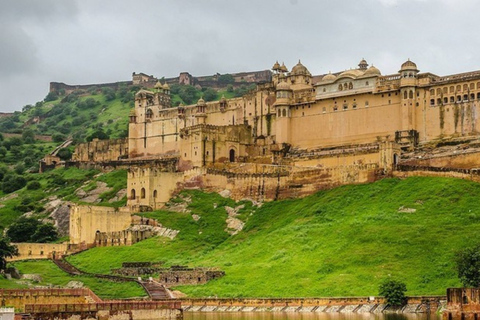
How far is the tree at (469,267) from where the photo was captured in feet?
189

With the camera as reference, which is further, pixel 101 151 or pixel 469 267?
pixel 101 151

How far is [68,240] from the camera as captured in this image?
320ft

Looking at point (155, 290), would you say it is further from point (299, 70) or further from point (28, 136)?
point (28, 136)

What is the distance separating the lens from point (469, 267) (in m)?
58.5

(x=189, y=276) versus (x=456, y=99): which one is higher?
(x=456, y=99)

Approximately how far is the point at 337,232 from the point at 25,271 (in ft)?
82.7

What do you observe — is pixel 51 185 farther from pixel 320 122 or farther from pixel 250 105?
pixel 320 122

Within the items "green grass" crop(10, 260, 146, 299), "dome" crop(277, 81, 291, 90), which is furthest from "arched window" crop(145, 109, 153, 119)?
"green grass" crop(10, 260, 146, 299)

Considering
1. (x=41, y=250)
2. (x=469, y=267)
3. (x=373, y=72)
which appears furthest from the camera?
(x=373, y=72)

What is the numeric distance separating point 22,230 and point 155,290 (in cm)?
3100

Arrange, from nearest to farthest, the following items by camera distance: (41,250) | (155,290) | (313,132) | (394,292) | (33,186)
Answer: (394,292)
(155,290)
(41,250)
(313,132)
(33,186)

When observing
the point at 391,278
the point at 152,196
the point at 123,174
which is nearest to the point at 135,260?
the point at 152,196

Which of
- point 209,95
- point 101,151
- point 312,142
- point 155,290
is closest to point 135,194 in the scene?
point 312,142

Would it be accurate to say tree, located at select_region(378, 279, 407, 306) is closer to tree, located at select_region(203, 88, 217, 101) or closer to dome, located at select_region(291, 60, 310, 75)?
dome, located at select_region(291, 60, 310, 75)
